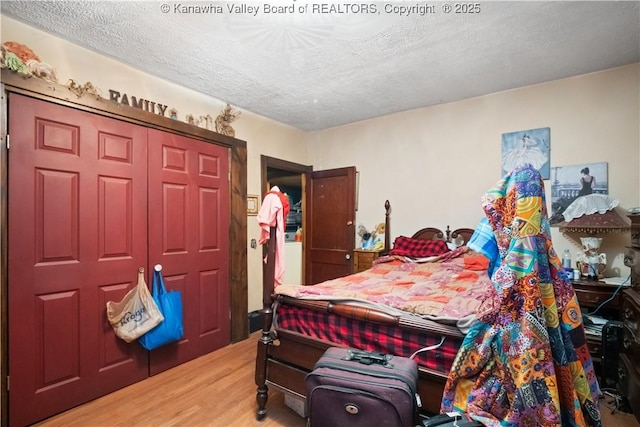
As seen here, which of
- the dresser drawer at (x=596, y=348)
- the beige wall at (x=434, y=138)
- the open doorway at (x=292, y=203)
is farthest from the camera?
the open doorway at (x=292, y=203)

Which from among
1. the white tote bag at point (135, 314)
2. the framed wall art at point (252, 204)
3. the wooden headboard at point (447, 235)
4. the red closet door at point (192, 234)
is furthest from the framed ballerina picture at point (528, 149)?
the white tote bag at point (135, 314)

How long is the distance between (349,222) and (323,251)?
1.94 feet

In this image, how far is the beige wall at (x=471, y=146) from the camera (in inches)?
103

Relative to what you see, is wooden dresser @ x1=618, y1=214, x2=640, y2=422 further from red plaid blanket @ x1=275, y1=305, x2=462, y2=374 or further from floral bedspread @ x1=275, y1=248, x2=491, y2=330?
red plaid blanket @ x1=275, y1=305, x2=462, y2=374

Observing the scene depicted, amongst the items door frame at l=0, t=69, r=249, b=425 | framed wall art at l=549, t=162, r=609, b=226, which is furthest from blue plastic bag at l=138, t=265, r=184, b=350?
framed wall art at l=549, t=162, r=609, b=226

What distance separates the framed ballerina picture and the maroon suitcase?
8.41ft

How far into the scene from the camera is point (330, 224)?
4184mm

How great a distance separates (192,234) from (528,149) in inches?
133

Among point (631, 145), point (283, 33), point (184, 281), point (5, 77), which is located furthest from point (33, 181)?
point (631, 145)

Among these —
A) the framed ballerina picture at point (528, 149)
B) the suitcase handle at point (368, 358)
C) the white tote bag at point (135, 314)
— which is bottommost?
the white tote bag at point (135, 314)

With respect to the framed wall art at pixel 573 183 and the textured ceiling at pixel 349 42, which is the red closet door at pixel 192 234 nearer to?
the textured ceiling at pixel 349 42

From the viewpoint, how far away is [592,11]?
187 cm

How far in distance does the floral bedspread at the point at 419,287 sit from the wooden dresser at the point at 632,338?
2.55ft

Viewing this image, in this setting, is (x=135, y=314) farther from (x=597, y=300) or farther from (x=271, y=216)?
(x=597, y=300)
